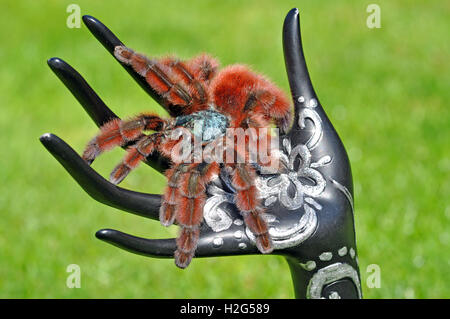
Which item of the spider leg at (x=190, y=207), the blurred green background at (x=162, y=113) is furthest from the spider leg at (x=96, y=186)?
the blurred green background at (x=162, y=113)

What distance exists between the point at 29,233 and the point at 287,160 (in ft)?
11.4

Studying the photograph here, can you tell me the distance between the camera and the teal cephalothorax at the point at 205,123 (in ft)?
8.82

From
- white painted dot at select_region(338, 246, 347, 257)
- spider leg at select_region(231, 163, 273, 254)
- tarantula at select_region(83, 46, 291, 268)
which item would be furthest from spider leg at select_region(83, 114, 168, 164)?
white painted dot at select_region(338, 246, 347, 257)

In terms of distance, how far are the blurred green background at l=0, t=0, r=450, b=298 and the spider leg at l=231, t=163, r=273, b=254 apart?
2.18 m

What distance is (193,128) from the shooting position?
2.72 metres

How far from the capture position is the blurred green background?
475cm

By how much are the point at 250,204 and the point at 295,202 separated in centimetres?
22

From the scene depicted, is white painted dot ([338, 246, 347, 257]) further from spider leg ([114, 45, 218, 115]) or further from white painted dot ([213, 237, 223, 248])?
spider leg ([114, 45, 218, 115])

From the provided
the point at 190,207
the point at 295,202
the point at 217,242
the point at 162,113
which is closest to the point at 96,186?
the point at 190,207

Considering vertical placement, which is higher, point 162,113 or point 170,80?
point 162,113

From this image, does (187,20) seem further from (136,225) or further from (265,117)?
(265,117)

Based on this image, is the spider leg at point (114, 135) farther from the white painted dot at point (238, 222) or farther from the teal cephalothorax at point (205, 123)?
the white painted dot at point (238, 222)

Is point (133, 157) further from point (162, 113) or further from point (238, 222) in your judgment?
point (162, 113)

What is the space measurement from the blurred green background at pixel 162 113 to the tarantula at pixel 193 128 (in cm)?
210
